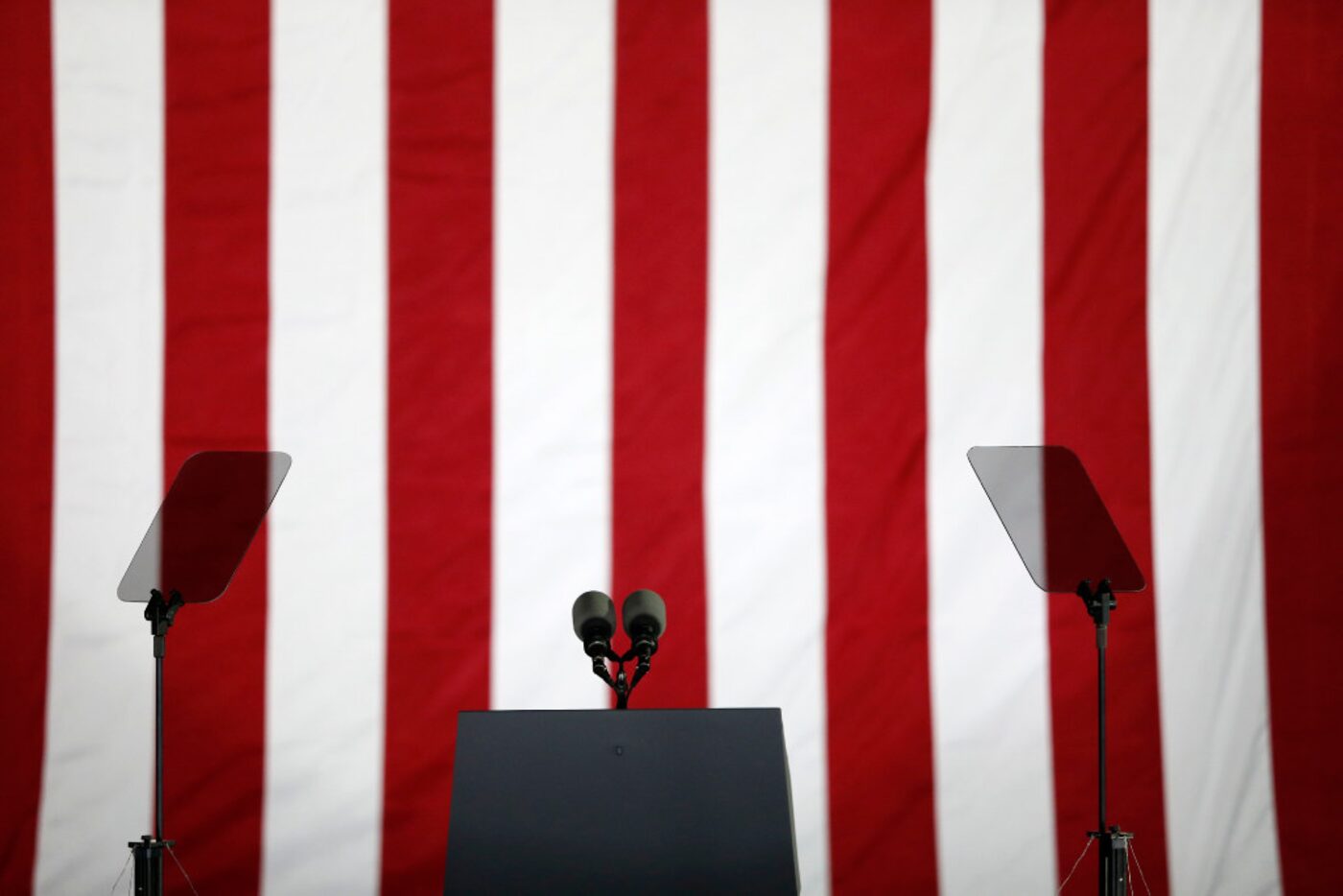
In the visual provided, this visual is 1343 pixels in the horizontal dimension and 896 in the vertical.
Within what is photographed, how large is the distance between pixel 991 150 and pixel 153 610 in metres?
2.00

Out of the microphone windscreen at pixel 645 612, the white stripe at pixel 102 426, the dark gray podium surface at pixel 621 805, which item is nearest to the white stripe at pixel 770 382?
the microphone windscreen at pixel 645 612

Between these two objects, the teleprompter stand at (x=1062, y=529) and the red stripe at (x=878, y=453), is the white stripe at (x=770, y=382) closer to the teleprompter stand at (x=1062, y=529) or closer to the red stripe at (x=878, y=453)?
the red stripe at (x=878, y=453)

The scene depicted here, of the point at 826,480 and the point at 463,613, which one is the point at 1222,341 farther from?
the point at 463,613

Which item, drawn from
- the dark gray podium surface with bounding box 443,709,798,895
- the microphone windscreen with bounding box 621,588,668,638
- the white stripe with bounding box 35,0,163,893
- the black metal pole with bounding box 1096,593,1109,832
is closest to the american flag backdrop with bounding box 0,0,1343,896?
the white stripe with bounding box 35,0,163,893

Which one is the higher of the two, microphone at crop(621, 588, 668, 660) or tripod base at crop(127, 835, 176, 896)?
microphone at crop(621, 588, 668, 660)

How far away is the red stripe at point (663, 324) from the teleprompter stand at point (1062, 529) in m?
0.73

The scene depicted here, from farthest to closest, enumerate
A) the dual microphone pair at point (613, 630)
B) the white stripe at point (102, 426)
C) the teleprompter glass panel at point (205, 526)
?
the white stripe at point (102, 426) < the teleprompter glass panel at point (205, 526) < the dual microphone pair at point (613, 630)

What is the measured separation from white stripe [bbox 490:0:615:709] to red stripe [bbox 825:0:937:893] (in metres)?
0.52

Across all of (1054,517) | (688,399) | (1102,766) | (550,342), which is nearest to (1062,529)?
(1054,517)

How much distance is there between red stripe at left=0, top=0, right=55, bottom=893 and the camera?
2.72 meters

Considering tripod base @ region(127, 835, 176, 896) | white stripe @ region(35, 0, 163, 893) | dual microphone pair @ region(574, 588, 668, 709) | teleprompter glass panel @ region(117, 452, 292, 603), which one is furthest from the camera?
white stripe @ region(35, 0, 163, 893)

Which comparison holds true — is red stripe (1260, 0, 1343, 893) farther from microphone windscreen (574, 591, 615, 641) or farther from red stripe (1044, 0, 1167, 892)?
microphone windscreen (574, 591, 615, 641)

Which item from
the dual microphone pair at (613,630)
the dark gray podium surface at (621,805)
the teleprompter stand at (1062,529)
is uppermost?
the teleprompter stand at (1062,529)

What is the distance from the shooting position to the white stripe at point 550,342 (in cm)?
277
